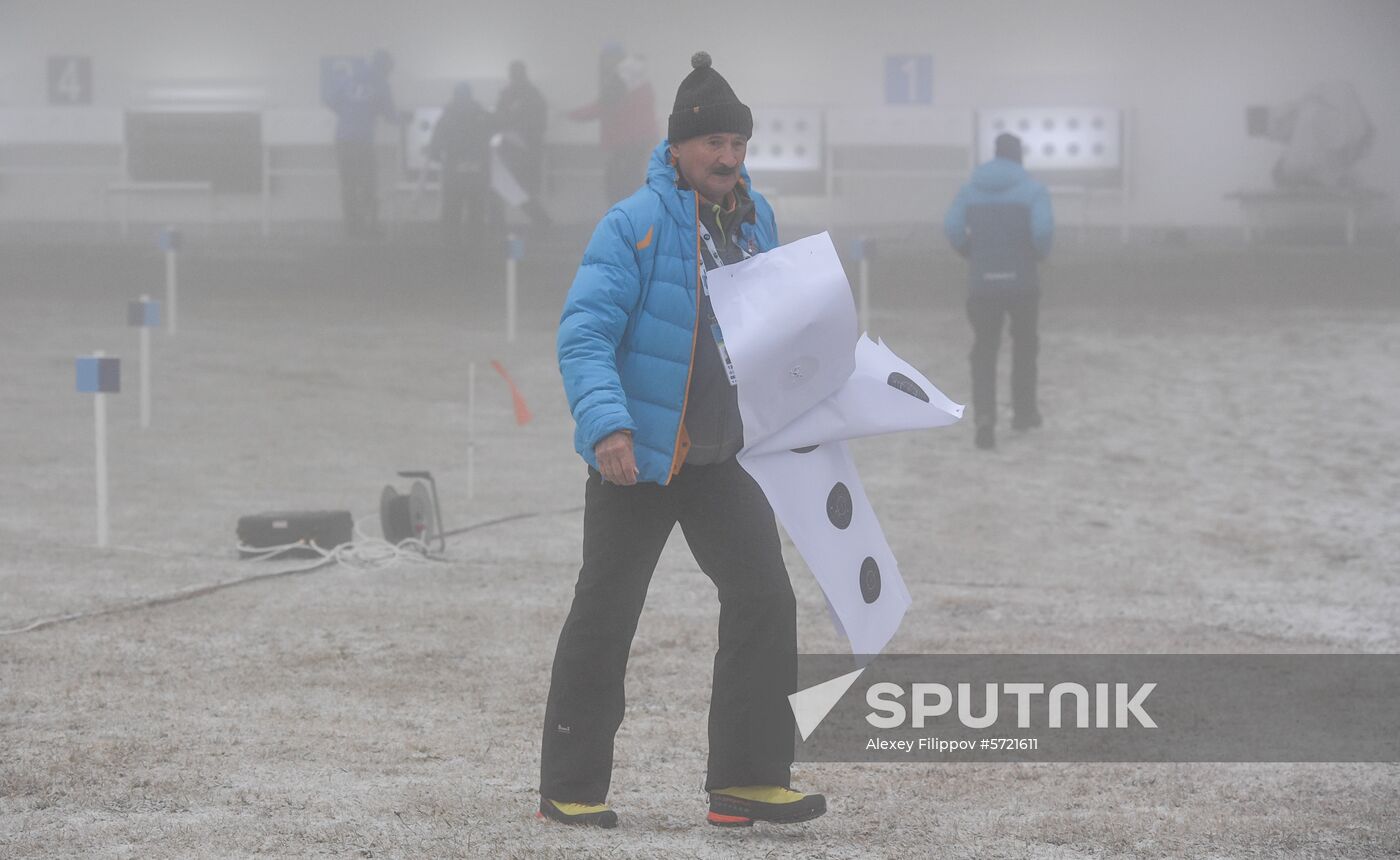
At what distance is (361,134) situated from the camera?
18.1m

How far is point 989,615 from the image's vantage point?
19.1 feet

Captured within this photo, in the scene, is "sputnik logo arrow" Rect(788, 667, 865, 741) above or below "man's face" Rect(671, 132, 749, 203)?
below

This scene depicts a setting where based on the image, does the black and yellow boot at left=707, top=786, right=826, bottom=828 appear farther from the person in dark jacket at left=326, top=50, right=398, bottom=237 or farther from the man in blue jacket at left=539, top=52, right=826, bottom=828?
the person in dark jacket at left=326, top=50, right=398, bottom=237

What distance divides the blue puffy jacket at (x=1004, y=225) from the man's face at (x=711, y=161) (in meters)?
6.69

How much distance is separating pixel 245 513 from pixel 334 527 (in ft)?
4.47

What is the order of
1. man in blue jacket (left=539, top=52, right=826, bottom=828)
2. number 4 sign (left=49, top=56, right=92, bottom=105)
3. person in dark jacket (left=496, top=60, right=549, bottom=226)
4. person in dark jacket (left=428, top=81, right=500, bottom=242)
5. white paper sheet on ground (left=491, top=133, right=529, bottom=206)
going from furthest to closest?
number 4 sign (left=49, top=56, right=92, bottom=105)
person in dark jacket (left=496, top=60, right=549, bottom=226)
white paper sheet on ground (left=491, top=133, right=529, bottom=206)
person in dark jacket (left=428, top=81, right=500, bottom=242)
man in blue jacket (left=539, top=52, right=826, bottom=828)

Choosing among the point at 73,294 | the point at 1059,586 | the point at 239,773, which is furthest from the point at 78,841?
the point at 73,294

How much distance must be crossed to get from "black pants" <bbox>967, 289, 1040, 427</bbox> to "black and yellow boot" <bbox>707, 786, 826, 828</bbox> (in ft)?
22.0

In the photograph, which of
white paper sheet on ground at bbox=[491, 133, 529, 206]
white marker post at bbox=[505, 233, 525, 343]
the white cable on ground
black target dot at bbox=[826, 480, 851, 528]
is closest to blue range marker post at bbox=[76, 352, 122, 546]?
the white cable on ground

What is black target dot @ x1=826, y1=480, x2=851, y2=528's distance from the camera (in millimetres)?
3379

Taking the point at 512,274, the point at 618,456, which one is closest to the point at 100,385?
the point at 618,456

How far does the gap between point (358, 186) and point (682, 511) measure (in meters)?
15.9

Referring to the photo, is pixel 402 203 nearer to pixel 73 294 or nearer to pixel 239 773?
pixel 73 294

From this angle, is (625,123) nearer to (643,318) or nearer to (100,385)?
(100,385)
